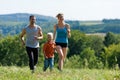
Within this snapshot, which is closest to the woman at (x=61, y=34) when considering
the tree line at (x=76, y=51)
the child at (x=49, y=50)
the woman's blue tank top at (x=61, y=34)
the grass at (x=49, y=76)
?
the woman's blue tank top at (x=61, y=34)

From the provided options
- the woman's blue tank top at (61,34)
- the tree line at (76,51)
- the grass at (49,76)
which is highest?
the woman's blue tank top at (61,34)

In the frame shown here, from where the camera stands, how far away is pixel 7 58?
8700 centimetres

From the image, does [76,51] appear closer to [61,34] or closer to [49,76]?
[61,34]

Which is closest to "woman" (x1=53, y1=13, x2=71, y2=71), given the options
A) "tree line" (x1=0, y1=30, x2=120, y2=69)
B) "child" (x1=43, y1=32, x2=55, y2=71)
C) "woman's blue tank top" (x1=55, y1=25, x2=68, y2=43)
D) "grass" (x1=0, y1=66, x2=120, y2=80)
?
"woman's blue tank top" (x1=55, y1=25, x2=68, y2=43)

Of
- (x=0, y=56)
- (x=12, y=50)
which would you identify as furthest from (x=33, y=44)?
(x=12, y=50)

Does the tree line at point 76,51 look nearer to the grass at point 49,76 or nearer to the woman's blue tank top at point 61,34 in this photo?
the woman's blue tank top at point 61,34

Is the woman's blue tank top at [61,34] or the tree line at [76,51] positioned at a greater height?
the woman's blue tank top at [61,34]

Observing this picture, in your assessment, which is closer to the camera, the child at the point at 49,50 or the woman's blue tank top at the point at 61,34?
the woman's blue tank top at the point at 61,34

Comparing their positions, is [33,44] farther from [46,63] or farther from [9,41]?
[9,41]

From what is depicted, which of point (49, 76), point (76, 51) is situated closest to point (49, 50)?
point (49, 76)

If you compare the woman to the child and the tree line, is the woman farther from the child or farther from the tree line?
the tree line

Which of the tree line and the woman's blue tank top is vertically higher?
the woman's blue tank top

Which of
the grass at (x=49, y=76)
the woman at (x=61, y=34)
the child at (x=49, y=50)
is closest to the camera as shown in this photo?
the grass at (x=49, y=76)

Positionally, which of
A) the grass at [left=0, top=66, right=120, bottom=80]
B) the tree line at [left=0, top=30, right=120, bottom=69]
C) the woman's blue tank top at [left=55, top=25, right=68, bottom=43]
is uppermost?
the woman's blue tank top at [left=55, top=25, right=68, bottom=43]
